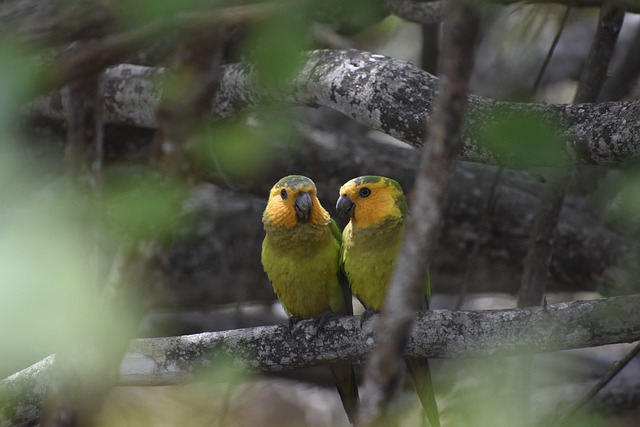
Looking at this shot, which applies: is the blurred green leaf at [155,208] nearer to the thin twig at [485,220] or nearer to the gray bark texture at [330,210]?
the thin twig at [485,220]

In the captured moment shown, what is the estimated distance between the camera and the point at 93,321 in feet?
5.01

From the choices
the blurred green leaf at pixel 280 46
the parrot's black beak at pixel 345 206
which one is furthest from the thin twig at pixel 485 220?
the blurred green leaf at pixel 280 46

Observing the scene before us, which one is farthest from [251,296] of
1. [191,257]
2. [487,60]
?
[487,60]

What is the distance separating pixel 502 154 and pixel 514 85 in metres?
3.89

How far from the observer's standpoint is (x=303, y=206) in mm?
3967

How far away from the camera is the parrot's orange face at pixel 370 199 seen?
3977mm

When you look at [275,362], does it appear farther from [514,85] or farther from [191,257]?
[514,85]

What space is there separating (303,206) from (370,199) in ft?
1.10

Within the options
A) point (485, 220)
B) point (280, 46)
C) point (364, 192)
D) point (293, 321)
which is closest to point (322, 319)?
point (293, 321)

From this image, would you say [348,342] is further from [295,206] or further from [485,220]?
[485,220]

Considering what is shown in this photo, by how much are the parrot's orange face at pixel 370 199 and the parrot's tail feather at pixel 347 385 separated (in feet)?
2.45

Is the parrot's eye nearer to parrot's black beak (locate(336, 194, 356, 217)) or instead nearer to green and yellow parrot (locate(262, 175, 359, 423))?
parrot's black beak (locate(336, 194, 356, 217))

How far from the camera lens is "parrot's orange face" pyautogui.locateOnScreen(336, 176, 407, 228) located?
398 cm

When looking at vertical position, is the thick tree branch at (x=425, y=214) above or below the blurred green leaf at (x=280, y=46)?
below
